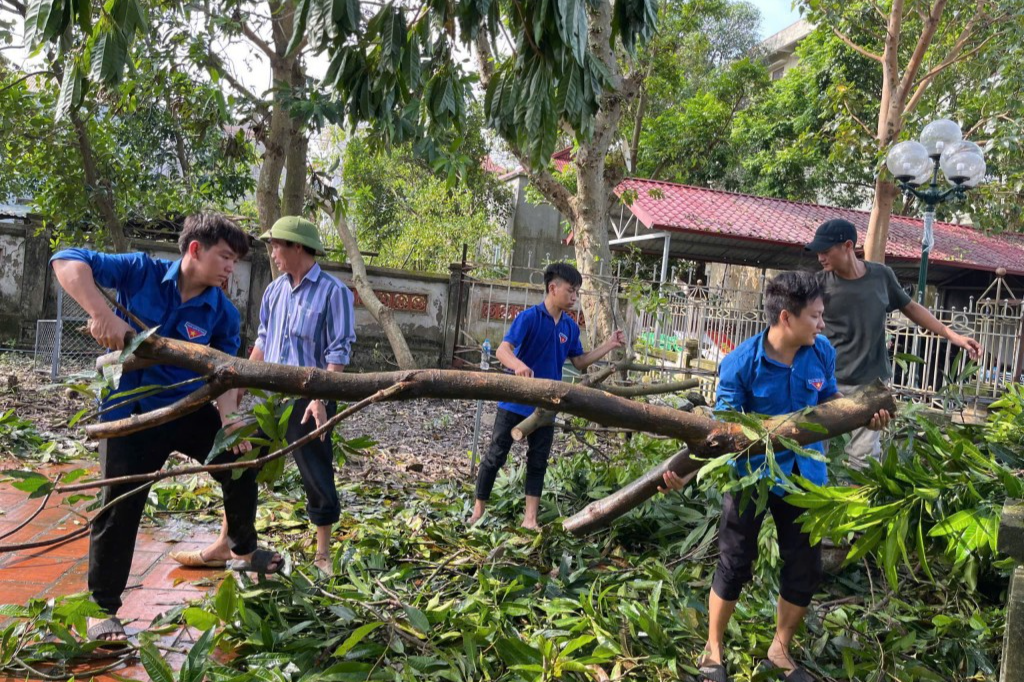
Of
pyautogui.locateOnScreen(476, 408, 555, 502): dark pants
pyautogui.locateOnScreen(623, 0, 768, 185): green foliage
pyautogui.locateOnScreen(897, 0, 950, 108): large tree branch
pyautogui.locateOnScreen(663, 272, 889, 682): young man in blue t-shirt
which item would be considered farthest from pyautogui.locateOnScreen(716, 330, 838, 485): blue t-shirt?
pyautogui.locateOnScreen(623, 0, 768, 185): green foliage

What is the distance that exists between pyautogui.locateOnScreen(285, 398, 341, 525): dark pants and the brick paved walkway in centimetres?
62

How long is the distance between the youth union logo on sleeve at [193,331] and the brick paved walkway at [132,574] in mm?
818

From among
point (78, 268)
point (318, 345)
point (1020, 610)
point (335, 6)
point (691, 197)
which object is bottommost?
point (1020, 610)

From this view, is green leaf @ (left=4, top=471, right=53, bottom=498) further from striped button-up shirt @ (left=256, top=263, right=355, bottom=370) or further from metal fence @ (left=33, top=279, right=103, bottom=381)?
metal fence @ (left=33, top=279, right=103, bottom=381)

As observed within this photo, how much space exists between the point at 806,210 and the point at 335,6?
18.9 meters

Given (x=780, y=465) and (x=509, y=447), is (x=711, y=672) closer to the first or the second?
(x=780, y=465)

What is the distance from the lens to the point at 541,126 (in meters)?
3.40

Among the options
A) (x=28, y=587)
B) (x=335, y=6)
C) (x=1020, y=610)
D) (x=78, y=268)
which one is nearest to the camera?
(x=1020, y=610)

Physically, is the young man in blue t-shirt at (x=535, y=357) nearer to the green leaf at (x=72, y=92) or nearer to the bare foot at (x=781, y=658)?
the bare foot at (x=781, y=658)

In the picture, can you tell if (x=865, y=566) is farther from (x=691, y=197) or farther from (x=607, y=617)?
(x=691, y=197)

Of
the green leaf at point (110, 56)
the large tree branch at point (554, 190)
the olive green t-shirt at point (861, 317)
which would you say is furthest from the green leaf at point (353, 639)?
the large tree branch at point (554, 190)

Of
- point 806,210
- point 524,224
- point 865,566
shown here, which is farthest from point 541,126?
point 524,224

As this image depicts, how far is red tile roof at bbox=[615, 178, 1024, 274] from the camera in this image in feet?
57.4

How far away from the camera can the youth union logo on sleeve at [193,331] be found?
3.41 metres
